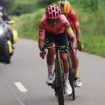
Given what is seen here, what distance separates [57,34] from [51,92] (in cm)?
155

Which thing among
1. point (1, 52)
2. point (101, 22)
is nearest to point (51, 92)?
point (1, 52)

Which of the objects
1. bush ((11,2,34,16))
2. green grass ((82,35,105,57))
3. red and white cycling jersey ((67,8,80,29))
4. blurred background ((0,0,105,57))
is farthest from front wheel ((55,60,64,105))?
bush ((11,2,34,16))

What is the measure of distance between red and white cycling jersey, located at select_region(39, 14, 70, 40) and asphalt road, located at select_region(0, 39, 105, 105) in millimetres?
1191

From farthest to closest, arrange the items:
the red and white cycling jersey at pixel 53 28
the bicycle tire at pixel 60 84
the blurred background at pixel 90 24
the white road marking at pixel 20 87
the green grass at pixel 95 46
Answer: the blurred background at pixel 90 24 < the green grass at pixel 95 46 < the white road marking at pixel 20 87 < the red and white cycling jersey at pixel 53 28 < the bicycle tire at pixel 60 84

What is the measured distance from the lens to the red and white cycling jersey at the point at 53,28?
694 centimetres

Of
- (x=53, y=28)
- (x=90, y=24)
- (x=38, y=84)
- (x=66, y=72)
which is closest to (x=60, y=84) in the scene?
(x=66, y=72)

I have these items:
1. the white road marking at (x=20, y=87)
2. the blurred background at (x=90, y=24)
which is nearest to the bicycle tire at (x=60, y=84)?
the white road marking at (x=20, y=87)

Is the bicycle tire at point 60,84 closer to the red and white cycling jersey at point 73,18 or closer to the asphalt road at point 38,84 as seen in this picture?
the asphalt road at point 38,84

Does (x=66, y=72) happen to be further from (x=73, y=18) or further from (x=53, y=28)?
(x=73, y=18)

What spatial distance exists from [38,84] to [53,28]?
101 inches

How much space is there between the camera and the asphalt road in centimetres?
749

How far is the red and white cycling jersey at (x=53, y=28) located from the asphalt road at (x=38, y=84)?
1191 millimetres

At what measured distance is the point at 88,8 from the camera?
33.0 metres

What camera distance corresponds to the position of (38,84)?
30.7ft
